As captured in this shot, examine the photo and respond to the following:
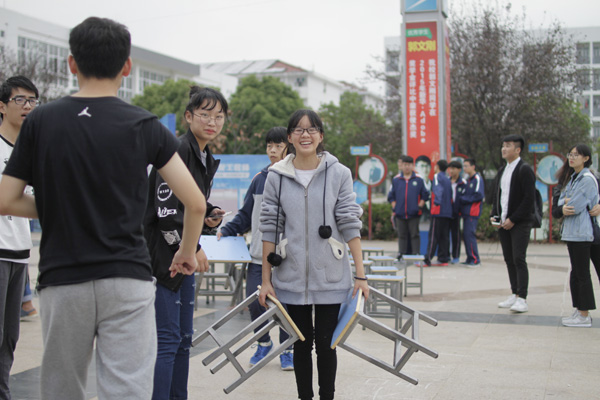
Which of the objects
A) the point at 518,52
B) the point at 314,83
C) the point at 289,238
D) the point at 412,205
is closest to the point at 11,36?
the point at 518,52

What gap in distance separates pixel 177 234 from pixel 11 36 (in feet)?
158

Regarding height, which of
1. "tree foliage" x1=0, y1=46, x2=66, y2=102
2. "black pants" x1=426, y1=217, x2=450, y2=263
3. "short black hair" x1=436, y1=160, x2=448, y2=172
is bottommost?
"black pants" x1=426, y1=217, x2=450, y2=263

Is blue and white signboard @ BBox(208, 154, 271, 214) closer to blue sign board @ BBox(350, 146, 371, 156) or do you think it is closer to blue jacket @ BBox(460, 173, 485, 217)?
blue sign board @ BBox(350, 146, 371, 156)

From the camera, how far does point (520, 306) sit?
7.33m

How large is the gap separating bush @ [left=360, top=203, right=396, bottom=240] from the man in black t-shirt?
1517 centimetres

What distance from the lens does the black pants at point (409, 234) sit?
481 inches

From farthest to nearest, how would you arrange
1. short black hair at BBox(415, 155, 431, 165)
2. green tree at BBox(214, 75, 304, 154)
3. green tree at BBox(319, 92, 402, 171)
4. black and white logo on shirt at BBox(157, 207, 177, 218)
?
green tree at BBox(214, 75, 304, 154)
green tree at BBox(319, 92, 402, 171)
short black hair at BBox(415, 155, 431, 165)
black and white logo on shirt at BBox(157, 207, 177, 218)

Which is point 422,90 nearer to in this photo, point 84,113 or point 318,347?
point 318,347

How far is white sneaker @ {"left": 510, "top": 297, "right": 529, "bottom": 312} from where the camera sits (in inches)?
288

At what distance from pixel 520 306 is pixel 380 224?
1019cm

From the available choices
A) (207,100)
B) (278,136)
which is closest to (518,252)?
(278,136)

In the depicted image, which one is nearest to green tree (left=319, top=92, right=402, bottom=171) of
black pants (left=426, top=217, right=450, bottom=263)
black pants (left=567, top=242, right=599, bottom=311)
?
black pants (left=426, top=217, right=450, bottom=263)

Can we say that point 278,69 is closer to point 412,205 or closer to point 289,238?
point 412,205

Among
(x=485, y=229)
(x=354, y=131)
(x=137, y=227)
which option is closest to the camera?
(x=137, y=227)
